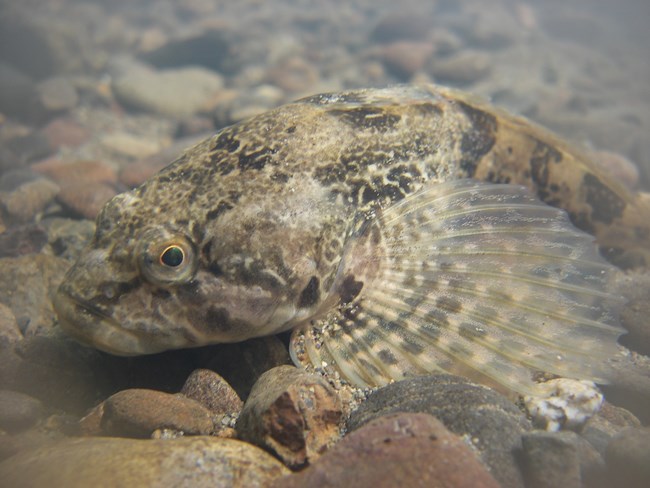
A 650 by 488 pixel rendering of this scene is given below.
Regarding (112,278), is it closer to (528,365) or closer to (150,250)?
(150,250)

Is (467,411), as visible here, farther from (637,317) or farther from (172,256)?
(637,317)

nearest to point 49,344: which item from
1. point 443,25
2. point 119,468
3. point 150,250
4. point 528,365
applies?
point 150,250

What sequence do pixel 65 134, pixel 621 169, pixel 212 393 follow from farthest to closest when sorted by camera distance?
1. pixel 65 134
2. pixel 621 169
3. pixel 212 393

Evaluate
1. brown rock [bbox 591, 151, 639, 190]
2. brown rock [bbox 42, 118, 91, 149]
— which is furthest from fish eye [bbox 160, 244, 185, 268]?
brown rock [bbox 591, 151, 639, 190]

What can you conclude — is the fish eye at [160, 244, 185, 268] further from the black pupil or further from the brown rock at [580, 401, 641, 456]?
the brown rock at [580, 401, 641, 456]

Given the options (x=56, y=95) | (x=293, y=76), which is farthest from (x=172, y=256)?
(x=293, y=76)

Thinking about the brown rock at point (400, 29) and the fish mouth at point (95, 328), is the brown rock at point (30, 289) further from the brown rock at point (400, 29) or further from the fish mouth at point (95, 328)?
the brown rock at point (400, 29)
